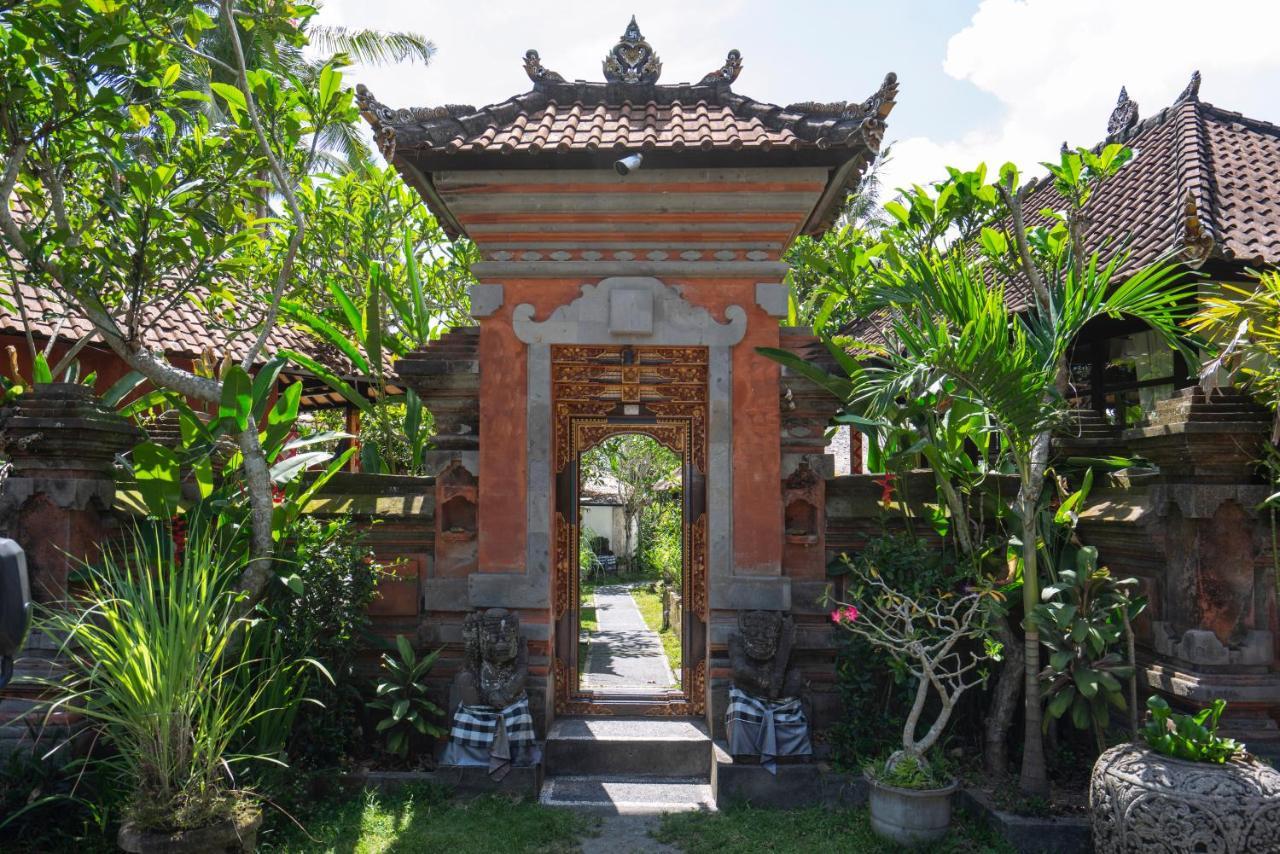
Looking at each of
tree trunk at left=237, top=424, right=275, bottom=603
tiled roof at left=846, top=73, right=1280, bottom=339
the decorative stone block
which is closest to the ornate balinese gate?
the decorative stone block

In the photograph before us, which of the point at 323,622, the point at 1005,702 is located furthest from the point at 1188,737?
the point at 323,622

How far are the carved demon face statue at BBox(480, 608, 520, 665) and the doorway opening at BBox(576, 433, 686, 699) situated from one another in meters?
1.02

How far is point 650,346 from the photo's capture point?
6027 mm

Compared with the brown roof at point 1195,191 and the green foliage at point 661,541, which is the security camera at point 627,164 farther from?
the brown roof at point 1195,191

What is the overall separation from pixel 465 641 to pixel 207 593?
1.73m

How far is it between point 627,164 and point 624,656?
4.59 m

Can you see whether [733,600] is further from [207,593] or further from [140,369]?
[140,369]

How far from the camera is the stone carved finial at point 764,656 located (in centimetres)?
545

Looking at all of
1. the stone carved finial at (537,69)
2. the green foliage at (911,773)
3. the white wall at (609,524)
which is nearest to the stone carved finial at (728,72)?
the stone carved finial at (537,69)

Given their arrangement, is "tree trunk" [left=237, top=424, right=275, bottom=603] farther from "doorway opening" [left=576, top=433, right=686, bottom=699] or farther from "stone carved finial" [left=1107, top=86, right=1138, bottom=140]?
"stone carved finial" [left=1107, top=86, right=1138, bottom=140]

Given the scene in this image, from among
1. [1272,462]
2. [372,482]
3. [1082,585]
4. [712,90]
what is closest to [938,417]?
[1082,585]

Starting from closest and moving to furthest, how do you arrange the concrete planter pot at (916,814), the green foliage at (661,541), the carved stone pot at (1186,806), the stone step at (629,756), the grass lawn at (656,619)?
the carved stone pot at (1186,806), the concrete planter pot at (916,814), the stone step at (629,756), the grass lawn at (656,619), the green foliage at (661,541)

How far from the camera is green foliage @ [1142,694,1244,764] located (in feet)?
12.9

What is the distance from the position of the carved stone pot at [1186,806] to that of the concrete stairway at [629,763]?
2398 mm
